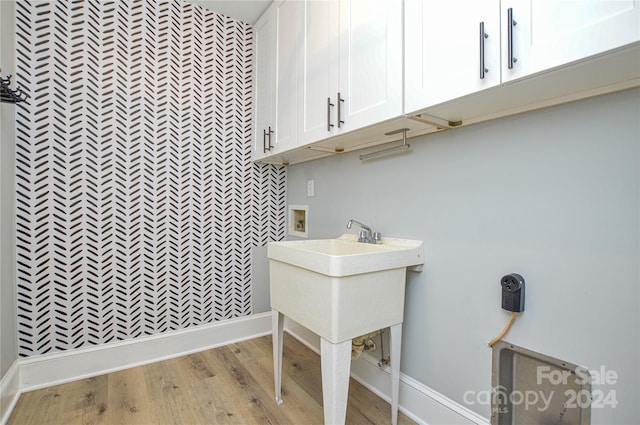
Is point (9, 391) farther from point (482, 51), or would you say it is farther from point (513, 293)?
point (482, 51)

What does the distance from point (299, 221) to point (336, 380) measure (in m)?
1.48

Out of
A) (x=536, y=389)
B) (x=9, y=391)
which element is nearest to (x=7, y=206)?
(x=9, y=391)

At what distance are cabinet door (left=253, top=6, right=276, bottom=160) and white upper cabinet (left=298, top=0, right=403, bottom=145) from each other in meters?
0.42

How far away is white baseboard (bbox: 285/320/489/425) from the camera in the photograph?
1.28 metres

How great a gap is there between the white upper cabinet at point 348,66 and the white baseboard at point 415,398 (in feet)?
4.06

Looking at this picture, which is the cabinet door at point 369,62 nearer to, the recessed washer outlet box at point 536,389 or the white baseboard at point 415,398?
the recessed washer outlet box at point 536,389

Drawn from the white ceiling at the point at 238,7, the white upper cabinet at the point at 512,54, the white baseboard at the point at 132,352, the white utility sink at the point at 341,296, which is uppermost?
the white ceiling at the point at 238,7

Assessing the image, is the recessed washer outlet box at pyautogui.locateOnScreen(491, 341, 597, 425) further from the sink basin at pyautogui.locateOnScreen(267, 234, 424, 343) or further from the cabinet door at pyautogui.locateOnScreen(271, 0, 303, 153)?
the cabinet door at pyautogui.locateOnScreen(271, 0, 303, 153)

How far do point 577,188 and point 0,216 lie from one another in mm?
2392

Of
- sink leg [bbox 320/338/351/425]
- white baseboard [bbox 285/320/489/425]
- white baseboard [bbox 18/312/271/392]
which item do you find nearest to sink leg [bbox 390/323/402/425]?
white baseboard [bbox 285/320/489/425]

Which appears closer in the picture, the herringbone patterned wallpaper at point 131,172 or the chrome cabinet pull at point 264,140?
the herringbone patterned wallpaper at point 131,172

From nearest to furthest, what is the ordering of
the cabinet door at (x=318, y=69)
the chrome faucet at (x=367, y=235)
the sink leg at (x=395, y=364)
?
the sink leg at (x=395, y=364)
the cabinet door at (x=318, y=69)
the chrome faucet at (x=367, y=235)

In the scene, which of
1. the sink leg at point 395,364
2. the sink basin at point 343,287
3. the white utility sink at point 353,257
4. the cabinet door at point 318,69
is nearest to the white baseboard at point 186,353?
the sink leg at point 395,364

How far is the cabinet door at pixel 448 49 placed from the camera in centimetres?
90
